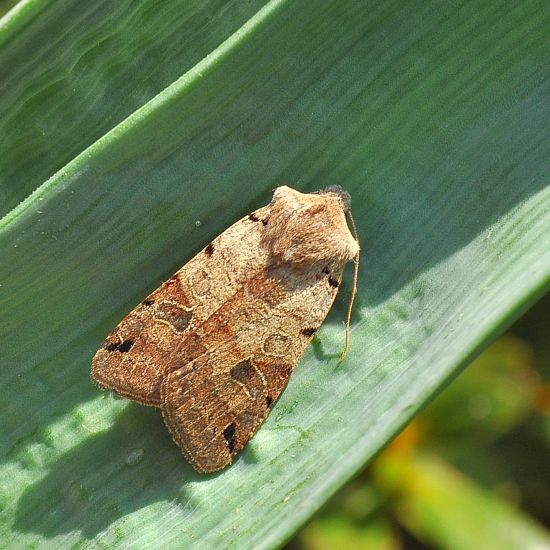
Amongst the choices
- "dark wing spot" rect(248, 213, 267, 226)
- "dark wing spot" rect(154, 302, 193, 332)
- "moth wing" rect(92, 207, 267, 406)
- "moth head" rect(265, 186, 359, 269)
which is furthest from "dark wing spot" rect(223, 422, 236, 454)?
"dark wing spot" rect(248, 213, 267, 226)

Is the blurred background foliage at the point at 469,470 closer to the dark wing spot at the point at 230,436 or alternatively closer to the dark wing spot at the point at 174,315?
the dark wing spot at the point at 230,436

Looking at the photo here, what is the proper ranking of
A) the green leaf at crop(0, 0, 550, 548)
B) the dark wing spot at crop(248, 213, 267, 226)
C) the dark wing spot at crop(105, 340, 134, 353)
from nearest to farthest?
the green leaf at crop(0, 0, 550, 548) → the dark wing spot at crop(105, 340, 134, 353) → the dark wing spot at crop(248, 213, 267, 226)

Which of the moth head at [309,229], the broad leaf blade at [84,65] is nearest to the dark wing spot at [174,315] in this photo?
the moth head at [309,229]

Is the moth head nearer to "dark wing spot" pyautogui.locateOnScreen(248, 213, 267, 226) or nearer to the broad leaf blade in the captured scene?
"dark wing spot" pyautogui.locateOnScreen(248, 213, 267, 226)

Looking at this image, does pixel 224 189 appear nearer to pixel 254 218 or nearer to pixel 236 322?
pixel 254 218

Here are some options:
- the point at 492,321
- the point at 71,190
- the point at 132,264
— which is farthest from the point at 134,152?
the point at 492,321

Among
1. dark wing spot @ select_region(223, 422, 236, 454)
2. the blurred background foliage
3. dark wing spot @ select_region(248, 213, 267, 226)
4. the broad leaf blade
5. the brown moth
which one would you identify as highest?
the broad leaf blade
